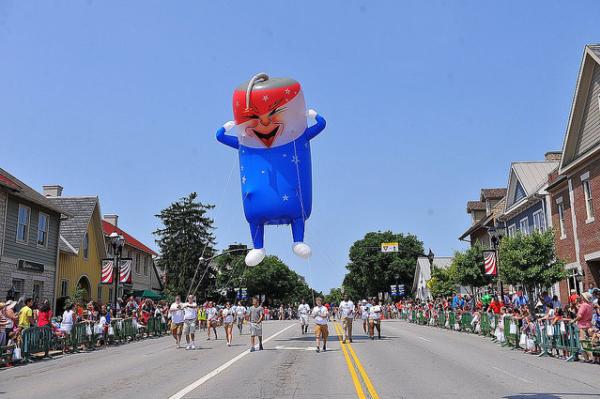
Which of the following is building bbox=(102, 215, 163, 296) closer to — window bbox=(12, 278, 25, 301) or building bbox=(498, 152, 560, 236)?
window bbox=(12, 278, 25, 301)

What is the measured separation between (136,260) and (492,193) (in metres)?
26.9

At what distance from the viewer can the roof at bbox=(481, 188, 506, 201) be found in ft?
136

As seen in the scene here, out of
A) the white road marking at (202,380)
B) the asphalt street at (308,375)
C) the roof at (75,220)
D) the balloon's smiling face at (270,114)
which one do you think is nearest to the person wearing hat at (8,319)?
the asphalt street at (308,375)

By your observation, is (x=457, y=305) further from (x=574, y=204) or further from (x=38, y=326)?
(x=38, y=326)

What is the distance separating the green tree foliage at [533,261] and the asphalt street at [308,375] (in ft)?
13.1

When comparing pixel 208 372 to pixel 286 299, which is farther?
pixel 286 299

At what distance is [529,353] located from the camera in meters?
16.7

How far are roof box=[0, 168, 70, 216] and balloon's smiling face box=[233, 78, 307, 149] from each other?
39.2 ft

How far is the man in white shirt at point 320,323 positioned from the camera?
1723cm

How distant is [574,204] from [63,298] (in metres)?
25.7

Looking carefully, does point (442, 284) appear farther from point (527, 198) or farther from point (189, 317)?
point (189, 317)

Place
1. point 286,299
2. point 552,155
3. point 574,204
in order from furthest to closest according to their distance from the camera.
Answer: point 286,299 → point 552,155 → point 574,204

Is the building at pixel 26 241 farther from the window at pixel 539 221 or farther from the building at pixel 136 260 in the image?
the window at pixel 539 221

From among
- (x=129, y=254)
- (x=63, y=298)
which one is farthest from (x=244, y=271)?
(x=63, y=298)
